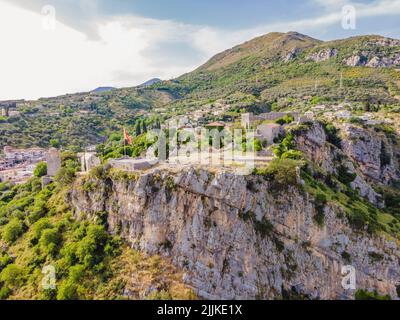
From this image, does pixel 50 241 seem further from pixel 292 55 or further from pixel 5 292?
pixel 292 55

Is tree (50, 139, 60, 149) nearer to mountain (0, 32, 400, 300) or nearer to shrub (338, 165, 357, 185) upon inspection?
mountain (0, 32, 400, 300)

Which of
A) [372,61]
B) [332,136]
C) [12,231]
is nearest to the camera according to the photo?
[12,231]

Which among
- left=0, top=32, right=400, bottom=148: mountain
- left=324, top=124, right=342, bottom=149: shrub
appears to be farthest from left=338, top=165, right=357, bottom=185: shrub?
left=0, top=32, right=400, bottom=148: mountain

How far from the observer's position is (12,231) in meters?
35.6

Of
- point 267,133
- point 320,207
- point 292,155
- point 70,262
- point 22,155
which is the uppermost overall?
point 267,133

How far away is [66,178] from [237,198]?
20.0 meters

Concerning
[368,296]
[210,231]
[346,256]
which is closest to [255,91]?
[346,256]

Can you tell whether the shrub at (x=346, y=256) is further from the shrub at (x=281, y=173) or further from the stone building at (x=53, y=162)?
the stone building at (x=53, y=162)

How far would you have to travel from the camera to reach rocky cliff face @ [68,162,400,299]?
28078mm

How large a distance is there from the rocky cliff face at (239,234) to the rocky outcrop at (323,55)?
10468 cm

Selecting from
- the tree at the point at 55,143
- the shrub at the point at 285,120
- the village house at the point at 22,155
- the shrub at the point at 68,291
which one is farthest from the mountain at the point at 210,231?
the tree at the point at 55,143

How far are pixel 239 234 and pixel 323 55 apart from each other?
114m
